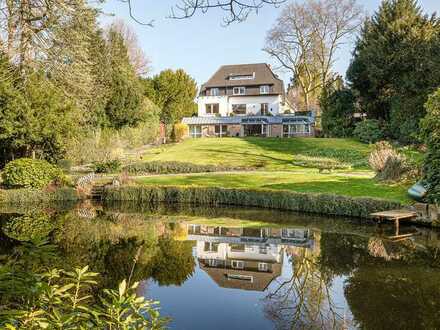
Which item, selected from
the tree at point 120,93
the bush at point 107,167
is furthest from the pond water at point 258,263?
the tree at point 120,93

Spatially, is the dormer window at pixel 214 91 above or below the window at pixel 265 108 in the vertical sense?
above

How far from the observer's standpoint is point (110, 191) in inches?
811

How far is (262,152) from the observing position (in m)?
34.2

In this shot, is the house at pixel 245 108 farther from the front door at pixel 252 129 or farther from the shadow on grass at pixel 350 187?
the shadow on grass at pixel 350 187

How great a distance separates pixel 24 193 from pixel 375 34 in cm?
3185

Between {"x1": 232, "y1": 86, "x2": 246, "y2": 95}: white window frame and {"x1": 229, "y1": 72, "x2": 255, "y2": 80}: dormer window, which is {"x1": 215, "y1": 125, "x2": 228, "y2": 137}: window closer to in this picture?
{"x1": 232, "y1": 86, "x2": 246, "y2": 95}: white window frame

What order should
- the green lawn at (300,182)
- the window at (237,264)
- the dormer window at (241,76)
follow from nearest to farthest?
1. the window at (237,264)
2. the green lawn at (300,182)
3. the dormer window at (241,76)

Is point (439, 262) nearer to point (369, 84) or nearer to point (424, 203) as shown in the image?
point (424, 203)

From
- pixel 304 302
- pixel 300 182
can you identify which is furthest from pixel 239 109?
pixel 304 302

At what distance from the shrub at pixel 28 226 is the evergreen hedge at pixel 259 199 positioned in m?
5.14

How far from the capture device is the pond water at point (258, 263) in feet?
22.4

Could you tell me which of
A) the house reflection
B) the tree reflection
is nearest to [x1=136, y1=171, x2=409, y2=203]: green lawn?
the house reflection

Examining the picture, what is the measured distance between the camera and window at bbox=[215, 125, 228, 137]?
1914 inches

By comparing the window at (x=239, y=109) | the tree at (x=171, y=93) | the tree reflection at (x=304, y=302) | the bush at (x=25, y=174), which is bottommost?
the tree reflection at (x=304, y=302)
